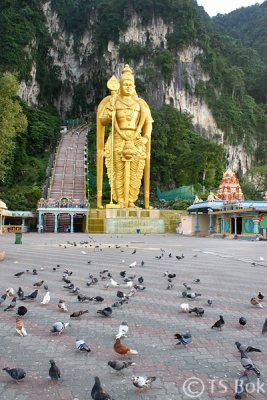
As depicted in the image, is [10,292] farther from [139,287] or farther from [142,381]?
[142,381]

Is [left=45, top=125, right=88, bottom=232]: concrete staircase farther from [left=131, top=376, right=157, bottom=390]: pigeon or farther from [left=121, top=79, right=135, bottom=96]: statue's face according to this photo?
[left=131, top=376, right=157, bottom=390]: pigeon

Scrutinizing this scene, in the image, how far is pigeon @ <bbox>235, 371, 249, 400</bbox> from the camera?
309 centimetres

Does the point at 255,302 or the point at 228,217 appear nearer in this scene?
the point at 255,302

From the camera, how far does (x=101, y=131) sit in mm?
38844

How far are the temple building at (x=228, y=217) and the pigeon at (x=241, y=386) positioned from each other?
23.8 meters

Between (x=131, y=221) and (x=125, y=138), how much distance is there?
336 inches

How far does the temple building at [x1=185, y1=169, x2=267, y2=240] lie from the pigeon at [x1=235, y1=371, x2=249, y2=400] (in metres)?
23.8

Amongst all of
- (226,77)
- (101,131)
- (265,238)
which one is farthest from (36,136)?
(265,238)

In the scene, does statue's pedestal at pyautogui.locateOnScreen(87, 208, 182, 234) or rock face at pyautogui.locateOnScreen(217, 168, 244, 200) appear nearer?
statue's pedestal at pyautogui.locateOnScreen(87, 208, 182, 234)

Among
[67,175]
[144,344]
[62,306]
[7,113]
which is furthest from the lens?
[67,175]

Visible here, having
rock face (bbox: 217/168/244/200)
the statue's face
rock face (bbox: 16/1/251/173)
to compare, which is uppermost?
rock face (bbox: 16/1/251/173)

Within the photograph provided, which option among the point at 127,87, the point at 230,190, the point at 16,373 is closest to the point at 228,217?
the point at 230,190

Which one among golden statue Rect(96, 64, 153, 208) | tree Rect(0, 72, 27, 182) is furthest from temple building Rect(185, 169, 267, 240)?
tree Rect(0, 72, 27, 182)

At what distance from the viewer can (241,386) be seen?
124 inches
